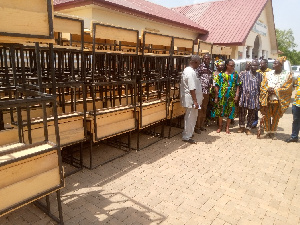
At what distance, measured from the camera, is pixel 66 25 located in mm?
3527

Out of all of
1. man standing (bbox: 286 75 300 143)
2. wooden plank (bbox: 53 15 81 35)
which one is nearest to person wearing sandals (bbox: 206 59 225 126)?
man standing (bbox: 286 75 300 143)

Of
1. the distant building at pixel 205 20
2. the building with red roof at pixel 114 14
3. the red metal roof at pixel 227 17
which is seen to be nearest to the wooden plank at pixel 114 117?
the distant building at pixel 205 20

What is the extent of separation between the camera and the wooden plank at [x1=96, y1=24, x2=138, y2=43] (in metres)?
3.87

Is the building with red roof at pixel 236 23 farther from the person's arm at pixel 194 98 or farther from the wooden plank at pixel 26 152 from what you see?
the wooden plank at pixel 26 152

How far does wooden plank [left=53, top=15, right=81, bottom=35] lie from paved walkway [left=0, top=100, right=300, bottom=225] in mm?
2395

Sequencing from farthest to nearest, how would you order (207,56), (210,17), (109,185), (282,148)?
(210,17) < (207,56) < (282,148) < (109,185)

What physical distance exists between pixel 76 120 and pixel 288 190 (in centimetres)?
366

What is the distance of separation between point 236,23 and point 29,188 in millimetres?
17516

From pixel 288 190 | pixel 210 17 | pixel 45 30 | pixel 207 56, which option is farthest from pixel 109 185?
pixel 210 17

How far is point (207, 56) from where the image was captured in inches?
246

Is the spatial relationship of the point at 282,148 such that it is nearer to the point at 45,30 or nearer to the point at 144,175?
the point at 144,175

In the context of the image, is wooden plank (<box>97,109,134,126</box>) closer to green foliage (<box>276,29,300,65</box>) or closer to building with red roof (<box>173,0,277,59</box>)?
building with red roof (<box>173,0,277,59</box>)

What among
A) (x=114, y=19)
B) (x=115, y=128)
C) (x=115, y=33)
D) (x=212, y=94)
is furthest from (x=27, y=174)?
(x=114, y=19)

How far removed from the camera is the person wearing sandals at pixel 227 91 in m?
6.39
